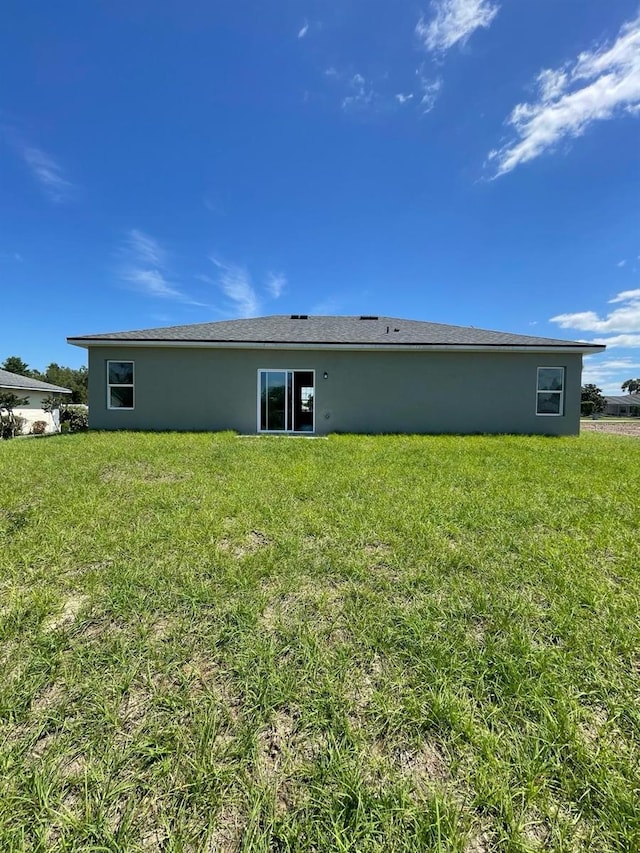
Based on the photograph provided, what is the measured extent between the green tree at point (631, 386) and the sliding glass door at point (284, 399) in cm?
8803

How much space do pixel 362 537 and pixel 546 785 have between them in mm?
2219

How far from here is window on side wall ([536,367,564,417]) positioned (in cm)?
1140

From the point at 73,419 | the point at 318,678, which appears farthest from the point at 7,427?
the point at 318,678

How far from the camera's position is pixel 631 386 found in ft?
240

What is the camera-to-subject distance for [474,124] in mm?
10875

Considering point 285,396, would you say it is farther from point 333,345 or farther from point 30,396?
point 30,396

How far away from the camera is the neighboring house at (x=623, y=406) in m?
53.6

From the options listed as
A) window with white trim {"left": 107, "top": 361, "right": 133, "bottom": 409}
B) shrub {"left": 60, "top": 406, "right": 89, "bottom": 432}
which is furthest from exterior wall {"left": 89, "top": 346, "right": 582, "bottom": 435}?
shrub {"left": 60, "top": 406, "right": 89, "bottom": 432}

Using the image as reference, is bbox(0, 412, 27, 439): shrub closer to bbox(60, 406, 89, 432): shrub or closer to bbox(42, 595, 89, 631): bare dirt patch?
bbox(60, 406, 89, 432): shrub

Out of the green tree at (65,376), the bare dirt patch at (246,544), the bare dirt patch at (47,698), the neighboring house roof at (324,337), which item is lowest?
the bare dirt patch at (47,698)

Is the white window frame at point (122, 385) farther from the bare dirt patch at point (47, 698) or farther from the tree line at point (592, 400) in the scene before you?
the tree line at point (592, 400)

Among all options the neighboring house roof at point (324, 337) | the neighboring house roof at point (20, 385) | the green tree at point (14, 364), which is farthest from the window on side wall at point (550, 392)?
the green tree at point (14, 364)

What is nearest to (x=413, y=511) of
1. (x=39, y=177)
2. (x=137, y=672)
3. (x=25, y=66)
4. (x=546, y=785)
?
(x=546, y=785)

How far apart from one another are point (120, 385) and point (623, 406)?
6892 centimetres
